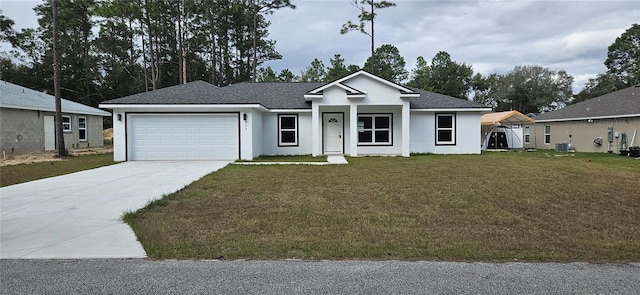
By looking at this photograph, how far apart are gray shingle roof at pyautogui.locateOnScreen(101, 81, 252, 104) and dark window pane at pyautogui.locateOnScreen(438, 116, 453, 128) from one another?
32.3ft

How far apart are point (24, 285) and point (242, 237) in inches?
87.6

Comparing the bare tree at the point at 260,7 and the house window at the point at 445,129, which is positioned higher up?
the bare tree at the point at 260,7

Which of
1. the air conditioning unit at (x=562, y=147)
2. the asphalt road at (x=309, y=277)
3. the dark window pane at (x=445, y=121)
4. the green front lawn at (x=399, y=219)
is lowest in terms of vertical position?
the asphalt road at (x=309, y=277)

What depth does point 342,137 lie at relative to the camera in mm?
19297

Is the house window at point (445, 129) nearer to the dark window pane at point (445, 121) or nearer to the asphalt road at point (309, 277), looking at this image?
the dark window pane at point (445, 121)

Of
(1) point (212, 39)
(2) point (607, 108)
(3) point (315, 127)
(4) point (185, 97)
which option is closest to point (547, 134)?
(2) point (607, 108)

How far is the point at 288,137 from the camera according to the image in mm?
18953

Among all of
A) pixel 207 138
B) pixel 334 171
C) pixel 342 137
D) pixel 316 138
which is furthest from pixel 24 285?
pixel 342 137

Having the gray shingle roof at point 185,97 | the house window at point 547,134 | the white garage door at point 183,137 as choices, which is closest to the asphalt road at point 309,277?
the gray shingle roof at point 185,97

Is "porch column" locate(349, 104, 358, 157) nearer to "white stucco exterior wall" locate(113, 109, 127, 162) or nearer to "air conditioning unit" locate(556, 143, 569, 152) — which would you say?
"white stucco exterior wall" locate(113, 109, 127, 162)

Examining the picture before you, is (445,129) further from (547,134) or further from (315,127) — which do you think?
(547,134)

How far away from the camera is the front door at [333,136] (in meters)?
19.2

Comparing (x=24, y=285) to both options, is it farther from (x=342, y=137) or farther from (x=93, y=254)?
(x=342, y=137)

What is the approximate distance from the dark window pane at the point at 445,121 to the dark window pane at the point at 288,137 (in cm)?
735
